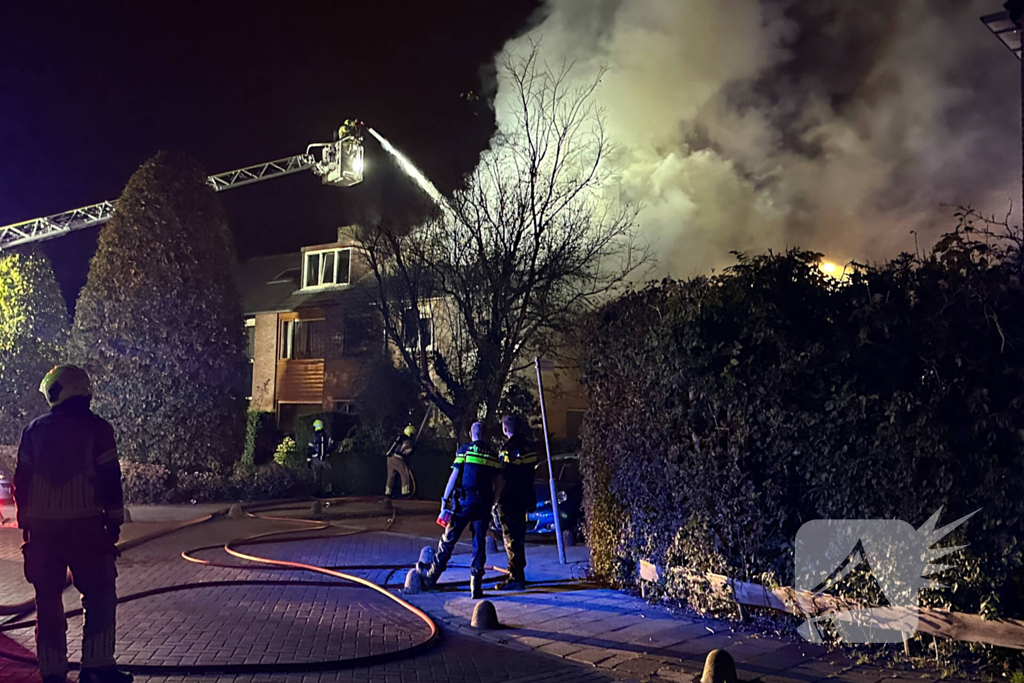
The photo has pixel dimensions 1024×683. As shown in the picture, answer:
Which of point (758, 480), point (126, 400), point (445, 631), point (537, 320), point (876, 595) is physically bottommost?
point (445, 631)

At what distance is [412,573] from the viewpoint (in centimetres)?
830

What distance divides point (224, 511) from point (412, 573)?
8031 millimetres

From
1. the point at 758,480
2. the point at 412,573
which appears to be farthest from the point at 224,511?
the point at 758,480

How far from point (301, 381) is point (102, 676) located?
25.5 metres

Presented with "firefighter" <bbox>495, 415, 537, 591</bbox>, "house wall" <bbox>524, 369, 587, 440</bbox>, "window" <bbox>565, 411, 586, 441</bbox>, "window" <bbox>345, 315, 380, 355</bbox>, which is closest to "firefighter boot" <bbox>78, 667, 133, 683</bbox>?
"firefighter" <bbox>495, 415, 537, 591</bbox>

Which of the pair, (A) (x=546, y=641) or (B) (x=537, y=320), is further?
(B) (x=537, y=320)

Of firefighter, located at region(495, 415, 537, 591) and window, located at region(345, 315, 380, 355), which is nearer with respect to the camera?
firefighter, located at region(495, 415, 537, 591)

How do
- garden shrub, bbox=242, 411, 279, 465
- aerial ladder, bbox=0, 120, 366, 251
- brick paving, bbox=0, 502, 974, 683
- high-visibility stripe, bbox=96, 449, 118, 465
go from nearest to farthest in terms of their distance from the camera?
high-visibility stripe, bbox=96, 449, 118, 465 < brick paving, bbox=0, 502, 974, 683 < aerial ladder, bbox=0, 120, 366, 251 < garden shrub, bbox=242, 411, 279, 465

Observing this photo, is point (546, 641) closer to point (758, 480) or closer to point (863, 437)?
point (758, 480)

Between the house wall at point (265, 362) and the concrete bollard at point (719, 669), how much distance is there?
88.6ft

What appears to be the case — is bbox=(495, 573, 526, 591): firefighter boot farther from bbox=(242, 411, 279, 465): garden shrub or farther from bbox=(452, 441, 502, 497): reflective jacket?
bbox=(242, 411, 279, 465): garden shrub

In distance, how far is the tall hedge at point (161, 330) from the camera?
16469 millimetres

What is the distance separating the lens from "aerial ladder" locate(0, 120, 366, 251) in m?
24.3

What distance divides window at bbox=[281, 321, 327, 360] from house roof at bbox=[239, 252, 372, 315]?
0.79m
